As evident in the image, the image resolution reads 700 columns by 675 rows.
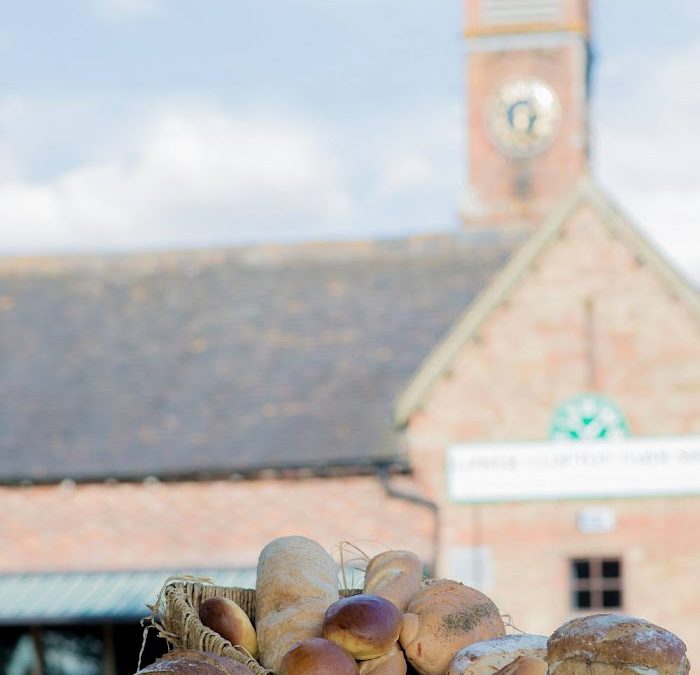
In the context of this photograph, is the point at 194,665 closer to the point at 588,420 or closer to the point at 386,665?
the point at 386,665

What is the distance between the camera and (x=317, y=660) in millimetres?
4082

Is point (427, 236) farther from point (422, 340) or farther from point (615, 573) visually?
point (615, 573)

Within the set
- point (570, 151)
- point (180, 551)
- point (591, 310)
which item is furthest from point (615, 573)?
point (570, 151)

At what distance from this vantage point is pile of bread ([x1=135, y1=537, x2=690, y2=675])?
12.4 ft

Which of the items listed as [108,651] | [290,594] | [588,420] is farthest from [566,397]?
[290,594]

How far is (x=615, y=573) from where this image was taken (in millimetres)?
18953

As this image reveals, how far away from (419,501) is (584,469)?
2137mm

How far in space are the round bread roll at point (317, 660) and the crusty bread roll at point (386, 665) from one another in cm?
11

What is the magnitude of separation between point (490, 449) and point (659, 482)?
2141 millimetres

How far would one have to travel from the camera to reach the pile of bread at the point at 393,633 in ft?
12.4

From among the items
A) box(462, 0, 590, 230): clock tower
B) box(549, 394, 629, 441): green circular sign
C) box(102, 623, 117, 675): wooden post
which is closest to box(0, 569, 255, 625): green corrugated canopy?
box(102, 623, 117, 675): wooden post

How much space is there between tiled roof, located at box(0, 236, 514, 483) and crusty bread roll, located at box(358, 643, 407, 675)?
14822 millimetres

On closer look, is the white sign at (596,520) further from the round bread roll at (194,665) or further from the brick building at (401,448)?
the round bread roll at (194,665)

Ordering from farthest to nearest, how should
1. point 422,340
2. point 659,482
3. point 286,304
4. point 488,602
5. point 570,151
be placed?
point 570,151
point 286,304
point 422,340
point 659,482
point 488,602
